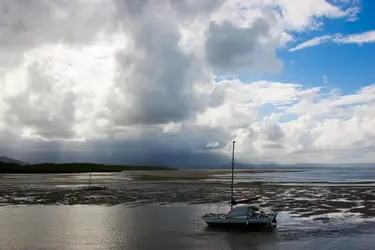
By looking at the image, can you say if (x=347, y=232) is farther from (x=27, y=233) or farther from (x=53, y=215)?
(x=53, y=215)

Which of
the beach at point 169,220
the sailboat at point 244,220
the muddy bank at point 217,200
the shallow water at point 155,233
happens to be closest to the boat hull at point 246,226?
the sailboat at point 244,220

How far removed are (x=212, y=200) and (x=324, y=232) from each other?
74.9ft

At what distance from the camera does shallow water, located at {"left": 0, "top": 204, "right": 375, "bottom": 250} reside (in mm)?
28078

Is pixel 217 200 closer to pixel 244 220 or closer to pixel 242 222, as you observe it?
pixel 242 222

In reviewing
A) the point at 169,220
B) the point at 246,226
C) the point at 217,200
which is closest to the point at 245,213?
the point at 246,226

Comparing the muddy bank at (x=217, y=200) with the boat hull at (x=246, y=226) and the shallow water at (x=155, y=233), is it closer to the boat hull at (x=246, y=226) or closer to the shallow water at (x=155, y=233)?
the shallow water at (x=155, y=233)

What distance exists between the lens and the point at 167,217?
39.8 m

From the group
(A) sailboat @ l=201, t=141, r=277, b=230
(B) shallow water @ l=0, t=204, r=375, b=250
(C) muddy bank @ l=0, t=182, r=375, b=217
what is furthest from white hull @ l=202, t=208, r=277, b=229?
(C) muddy bank @ l=0, t=182, r=375, b=217

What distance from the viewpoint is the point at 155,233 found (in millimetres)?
32125

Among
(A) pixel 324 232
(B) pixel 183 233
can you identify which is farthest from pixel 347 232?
(B) pixel 183 233

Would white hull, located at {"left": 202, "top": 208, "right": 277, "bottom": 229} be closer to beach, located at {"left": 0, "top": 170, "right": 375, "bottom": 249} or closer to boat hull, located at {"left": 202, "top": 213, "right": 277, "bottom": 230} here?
boat hull, located at {"left": 202, "top": 213, "right": 277, "bottom": 230}

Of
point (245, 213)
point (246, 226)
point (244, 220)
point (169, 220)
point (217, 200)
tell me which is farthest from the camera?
point (217, 200)

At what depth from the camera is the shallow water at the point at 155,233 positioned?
92.1 feet

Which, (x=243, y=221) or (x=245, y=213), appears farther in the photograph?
(x=245, y=213)
